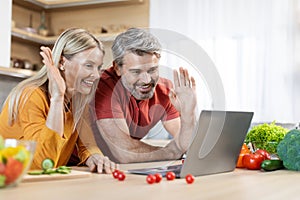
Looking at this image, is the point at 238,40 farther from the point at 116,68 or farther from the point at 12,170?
the point at 12,170

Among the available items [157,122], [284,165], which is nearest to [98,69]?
[157,122]

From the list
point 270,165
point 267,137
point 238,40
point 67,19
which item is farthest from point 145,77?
point 67,19

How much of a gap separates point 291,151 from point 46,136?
716mm

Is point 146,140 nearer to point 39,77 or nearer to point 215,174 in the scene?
point 215,174

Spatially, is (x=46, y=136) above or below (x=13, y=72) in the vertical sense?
below

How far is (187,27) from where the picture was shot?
3.79 m

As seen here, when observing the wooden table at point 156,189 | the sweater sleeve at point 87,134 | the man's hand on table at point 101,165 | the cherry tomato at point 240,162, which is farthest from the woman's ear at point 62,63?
the cherry tomato at point 240,162

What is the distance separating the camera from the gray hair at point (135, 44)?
3.79 feet

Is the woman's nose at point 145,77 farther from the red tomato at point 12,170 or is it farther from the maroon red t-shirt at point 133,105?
the red tomato at point 12,170

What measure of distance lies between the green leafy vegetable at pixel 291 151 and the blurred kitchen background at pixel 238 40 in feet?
7.01

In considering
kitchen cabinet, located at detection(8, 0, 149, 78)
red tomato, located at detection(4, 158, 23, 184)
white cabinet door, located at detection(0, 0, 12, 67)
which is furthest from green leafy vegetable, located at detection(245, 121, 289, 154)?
kitchen cabinet, located at detection(8, 0, 149, 78)

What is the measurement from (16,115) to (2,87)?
2.12 m

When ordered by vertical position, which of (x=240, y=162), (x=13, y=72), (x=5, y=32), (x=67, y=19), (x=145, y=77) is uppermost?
(x=67, y=19)

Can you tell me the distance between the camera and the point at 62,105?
1.42m
